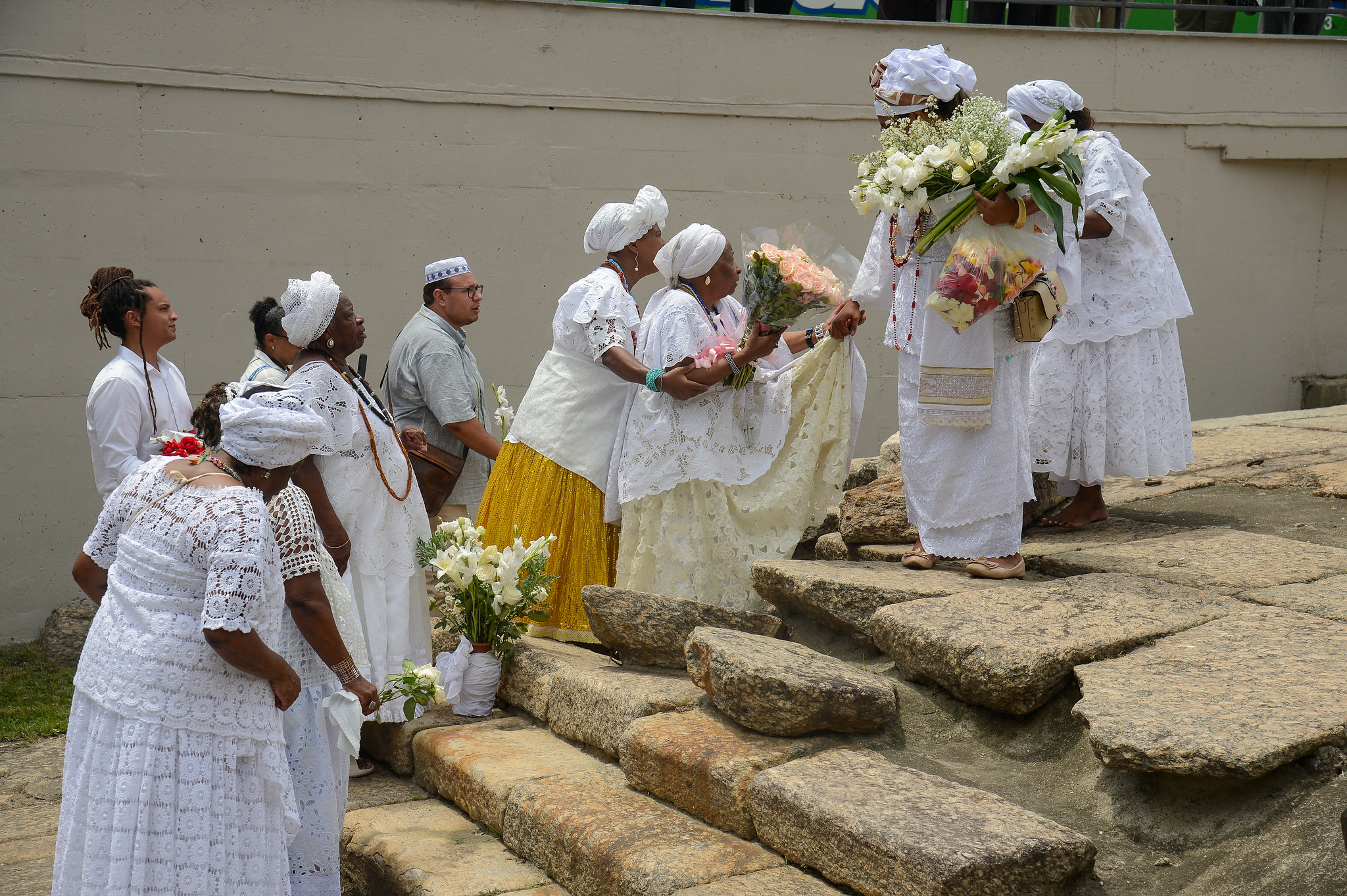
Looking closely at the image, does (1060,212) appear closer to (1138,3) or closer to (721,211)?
(721,211)

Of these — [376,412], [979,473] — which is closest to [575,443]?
[376,412]

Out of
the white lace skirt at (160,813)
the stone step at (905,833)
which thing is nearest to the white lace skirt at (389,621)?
the white lace skirt at (160,813)

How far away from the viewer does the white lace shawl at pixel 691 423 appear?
4.56 metres

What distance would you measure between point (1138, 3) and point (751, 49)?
10.7 ft

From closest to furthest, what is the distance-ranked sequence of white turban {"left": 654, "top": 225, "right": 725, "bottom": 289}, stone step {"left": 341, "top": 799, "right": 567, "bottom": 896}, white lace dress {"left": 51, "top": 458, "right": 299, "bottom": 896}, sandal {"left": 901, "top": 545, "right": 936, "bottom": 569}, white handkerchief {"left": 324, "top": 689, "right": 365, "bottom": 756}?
white lace dress {"left": 51, "top": 458, "right": 299, "bottom": 896}
white handkerchief {"left": 324, "top": 689, "right": 365, "bottom": 756}
stone step {"left": 341, "top": 799, "right": 567, "bottom": 896}
sandal {"left": 901, "top": 545, "right": 936, "bottom": 569}
white turban {"left": 654, "top": 225, "right": 725, "bottom": 289}

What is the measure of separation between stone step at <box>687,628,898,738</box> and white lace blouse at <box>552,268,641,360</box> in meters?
1.51

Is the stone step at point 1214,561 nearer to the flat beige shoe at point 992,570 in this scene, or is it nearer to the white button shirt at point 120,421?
the flat beige shoe at point 992,570

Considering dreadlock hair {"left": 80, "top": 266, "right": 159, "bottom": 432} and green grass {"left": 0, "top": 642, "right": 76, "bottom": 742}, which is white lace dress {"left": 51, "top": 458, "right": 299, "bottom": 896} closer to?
dreadlock hair {"left": 80, "top": 266, "right": 159, "bottom": 432}

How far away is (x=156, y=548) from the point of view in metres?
2.80

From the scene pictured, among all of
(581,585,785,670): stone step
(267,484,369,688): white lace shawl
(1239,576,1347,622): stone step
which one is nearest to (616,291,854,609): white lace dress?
(581,585,785,670): stone step

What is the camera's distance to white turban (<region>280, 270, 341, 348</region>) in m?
3.95

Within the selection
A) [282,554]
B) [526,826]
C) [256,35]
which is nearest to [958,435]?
[526,826]

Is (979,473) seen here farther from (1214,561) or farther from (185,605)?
(185,605)

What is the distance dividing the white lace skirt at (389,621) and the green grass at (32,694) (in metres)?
2.32
